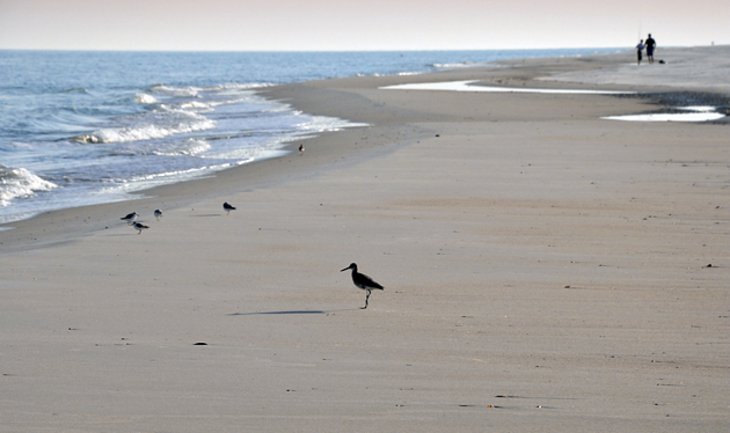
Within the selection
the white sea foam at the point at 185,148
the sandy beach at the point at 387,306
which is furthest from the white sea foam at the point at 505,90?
the sandy beach at the point at 387,306

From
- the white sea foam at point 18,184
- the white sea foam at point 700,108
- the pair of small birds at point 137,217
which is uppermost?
the pair of small birds at point 137,217

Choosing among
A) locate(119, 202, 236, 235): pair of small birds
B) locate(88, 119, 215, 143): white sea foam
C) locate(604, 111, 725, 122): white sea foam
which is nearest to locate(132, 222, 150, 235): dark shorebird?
locate(119, 202, 236, 235): pair of small birds

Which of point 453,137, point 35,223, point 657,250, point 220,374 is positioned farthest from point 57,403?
point 453,137

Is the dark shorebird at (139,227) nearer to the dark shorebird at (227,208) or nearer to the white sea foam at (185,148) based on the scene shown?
the dark shorebird at (227,208)

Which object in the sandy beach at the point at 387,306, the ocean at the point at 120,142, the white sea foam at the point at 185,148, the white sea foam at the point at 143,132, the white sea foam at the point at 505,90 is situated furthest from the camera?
the white sea foam at the point at 505,90

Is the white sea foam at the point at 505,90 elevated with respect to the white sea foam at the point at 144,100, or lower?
elevated

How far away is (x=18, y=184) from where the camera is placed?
2033 centimetres

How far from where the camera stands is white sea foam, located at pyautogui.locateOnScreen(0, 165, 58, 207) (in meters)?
19.7

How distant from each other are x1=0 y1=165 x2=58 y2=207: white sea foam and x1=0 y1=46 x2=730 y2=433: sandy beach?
2.52 meters

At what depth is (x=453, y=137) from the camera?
25.3 m

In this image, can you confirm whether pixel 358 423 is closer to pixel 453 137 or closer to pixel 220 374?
pixel 220 374

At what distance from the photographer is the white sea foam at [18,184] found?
19688 millimetres

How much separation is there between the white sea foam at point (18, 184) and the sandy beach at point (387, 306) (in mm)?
2519

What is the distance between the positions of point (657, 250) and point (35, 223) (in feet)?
29.4
